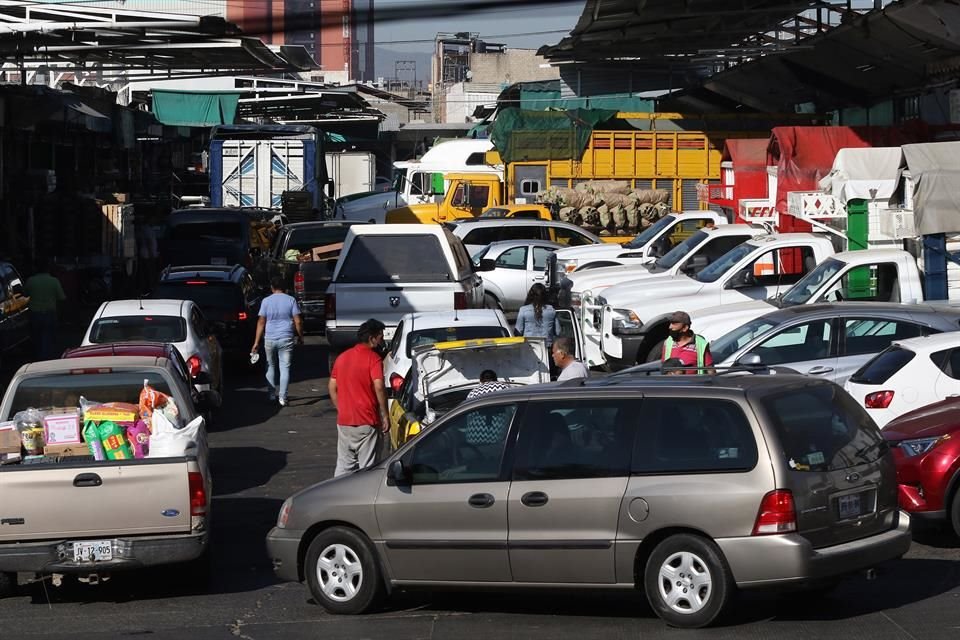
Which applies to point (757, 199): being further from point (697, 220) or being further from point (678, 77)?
point (678, 77)

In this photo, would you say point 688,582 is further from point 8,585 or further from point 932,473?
point 8,585

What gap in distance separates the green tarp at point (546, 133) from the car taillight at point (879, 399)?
829 inches

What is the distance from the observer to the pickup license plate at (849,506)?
795cm

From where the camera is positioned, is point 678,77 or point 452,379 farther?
point 678,77

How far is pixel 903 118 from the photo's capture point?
3719cm

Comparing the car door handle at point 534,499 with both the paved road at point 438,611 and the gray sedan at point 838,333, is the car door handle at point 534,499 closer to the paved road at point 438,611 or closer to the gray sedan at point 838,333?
the paved road at point 438,611

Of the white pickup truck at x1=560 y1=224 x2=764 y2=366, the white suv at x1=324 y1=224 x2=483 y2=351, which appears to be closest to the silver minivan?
the white suv at x1=324 y1=224 x2=483 y2=351

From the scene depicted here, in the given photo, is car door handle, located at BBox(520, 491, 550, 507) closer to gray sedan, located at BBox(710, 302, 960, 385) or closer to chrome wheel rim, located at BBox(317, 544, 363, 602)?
chrome wheel rim, located at BBox(317, 544, 363, 602)

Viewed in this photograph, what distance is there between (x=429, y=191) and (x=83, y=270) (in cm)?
1138

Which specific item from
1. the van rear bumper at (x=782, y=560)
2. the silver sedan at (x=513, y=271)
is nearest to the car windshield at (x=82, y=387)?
the van rear bumper at (x=782, y=560)

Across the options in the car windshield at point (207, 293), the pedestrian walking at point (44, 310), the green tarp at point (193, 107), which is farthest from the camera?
the green tarp at point (193, 107)

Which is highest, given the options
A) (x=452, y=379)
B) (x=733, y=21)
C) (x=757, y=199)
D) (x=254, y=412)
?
(x=733, y=21)

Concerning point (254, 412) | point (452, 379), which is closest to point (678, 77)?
point (254, 412)

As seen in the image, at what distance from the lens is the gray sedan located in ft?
45.1
